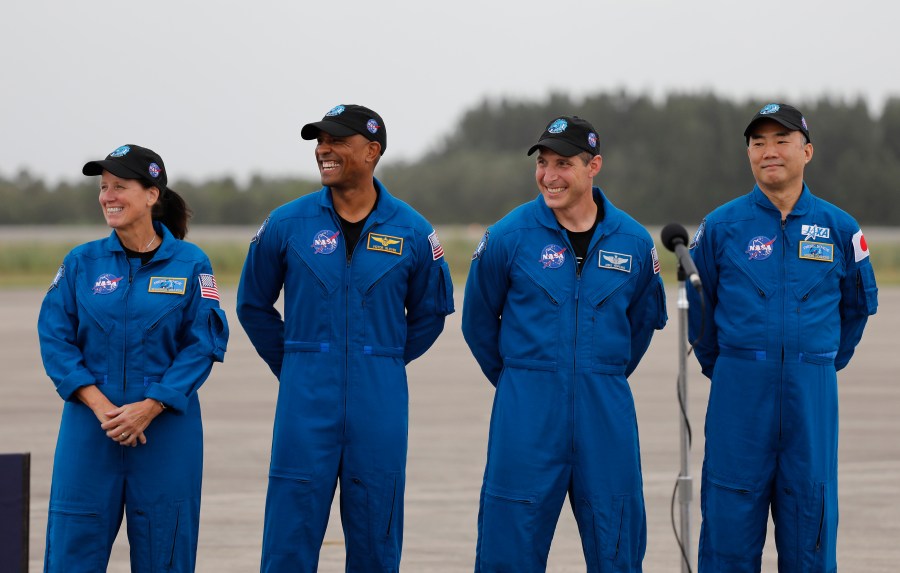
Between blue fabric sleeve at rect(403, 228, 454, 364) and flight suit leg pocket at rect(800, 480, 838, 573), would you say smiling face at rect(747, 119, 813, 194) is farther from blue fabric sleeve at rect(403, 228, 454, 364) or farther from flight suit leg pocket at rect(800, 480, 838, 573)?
blue fabric sleeve at rect(403, 228, 454, 364)

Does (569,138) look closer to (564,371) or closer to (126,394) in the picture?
(564,371)

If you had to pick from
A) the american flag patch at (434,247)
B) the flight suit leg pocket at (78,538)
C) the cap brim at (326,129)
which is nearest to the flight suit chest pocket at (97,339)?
the flight suit leg pocket at (78,538)

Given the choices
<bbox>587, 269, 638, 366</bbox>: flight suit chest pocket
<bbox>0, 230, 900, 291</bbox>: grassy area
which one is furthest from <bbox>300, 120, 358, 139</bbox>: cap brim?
<bbox>0, 230, 900, 291</bbox>: grassy area

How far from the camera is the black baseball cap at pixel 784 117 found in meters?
5.60

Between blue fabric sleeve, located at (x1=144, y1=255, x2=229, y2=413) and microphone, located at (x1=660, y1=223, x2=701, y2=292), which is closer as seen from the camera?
microphone, located at (x1=660, y1=223, x2=701, y2=292)

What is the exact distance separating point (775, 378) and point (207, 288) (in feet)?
7.59

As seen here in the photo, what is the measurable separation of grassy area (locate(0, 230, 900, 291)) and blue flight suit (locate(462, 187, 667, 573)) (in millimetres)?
31254

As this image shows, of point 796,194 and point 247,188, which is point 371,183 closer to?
point 796,194

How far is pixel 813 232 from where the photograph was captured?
5.61m

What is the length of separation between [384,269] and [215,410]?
805cm

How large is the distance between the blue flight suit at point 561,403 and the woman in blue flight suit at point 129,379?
1.18m

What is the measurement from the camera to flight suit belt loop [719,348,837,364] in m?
5.47

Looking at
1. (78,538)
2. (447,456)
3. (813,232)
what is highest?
(813,232)

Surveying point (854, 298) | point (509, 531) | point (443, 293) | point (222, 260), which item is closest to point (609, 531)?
point (509, 531)
